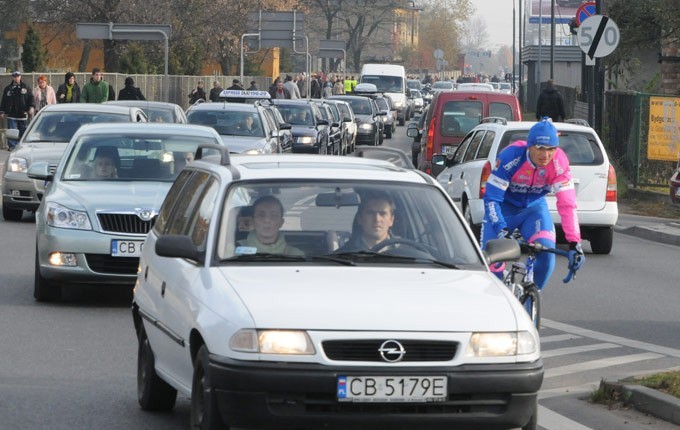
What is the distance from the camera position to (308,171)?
25.3ft

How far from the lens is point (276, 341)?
6.31 m

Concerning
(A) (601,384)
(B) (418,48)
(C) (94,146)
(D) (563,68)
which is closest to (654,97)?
(C) (94,146)

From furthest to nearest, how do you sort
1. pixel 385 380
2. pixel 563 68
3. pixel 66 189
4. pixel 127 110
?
pixel 563 68 < pixel 127 110 < pixel 66 189 < pixel 385 380

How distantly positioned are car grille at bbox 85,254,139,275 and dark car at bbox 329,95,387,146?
38014mm

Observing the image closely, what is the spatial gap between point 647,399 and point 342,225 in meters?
2.16

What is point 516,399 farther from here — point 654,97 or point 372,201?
point 654,97

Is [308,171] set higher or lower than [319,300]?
higher

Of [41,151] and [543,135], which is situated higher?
[543,135]

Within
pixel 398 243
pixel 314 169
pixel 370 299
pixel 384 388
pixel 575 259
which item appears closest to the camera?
pixel 384 388

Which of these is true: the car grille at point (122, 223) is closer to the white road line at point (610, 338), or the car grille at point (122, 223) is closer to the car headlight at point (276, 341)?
the white road line at point (610, 338)

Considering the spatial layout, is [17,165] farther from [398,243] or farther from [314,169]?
[398,243]

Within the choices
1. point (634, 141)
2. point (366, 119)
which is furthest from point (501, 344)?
point (366, 119)

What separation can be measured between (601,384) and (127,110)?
13701 millimetres

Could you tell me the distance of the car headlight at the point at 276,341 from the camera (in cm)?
630
